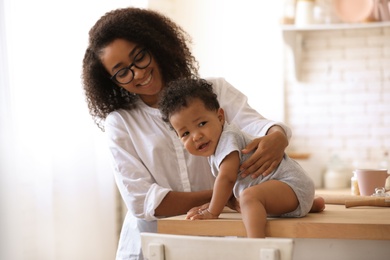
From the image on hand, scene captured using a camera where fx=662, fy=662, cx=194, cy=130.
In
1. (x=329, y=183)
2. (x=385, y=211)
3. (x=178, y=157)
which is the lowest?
(x=329, y=183)

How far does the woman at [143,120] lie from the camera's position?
2348 millimetres

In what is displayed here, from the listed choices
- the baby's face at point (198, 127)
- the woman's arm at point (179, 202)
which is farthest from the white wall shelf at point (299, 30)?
the baby's face at point (198, 127)

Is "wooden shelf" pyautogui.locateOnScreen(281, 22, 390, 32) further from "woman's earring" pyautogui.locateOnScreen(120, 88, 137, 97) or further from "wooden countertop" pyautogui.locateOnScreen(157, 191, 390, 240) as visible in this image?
"wooden countertop" pyautogui.locateOnScreen(157, 191, 390, 240)

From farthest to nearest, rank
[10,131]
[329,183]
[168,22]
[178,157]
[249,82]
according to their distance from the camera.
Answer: [249,82] < [329,183] < [10,131] < [168,22] < [178,157]

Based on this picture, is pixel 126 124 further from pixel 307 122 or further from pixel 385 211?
pixel 307 122

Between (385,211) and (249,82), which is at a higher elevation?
(249,82)

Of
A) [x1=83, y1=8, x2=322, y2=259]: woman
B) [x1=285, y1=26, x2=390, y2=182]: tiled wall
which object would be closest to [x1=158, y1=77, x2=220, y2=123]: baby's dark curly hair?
[x1=83, y1=8, x2=322, y2=259]: woman

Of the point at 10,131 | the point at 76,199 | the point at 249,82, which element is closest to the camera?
the point at 10,131

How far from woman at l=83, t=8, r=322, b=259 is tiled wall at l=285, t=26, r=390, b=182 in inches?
97.7

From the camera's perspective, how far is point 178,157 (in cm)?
249

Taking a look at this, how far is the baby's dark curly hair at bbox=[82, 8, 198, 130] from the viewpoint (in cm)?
253

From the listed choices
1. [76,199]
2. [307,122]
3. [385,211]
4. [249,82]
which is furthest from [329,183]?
[385,211]

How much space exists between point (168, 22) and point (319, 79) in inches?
95.7

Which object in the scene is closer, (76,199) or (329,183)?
(76,199)
